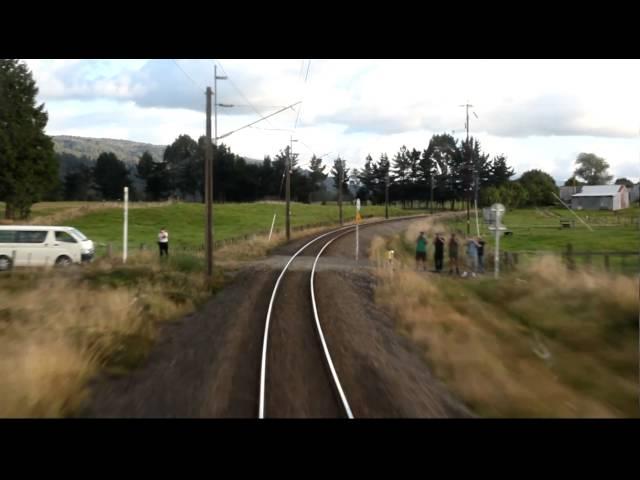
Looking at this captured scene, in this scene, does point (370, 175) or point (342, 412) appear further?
point (370, 175)

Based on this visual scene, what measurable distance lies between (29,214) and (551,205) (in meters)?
69.8

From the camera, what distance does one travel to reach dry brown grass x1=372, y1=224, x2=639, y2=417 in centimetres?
1083

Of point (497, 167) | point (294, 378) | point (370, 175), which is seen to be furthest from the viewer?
point (370, 175)

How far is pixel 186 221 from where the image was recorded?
70.1m

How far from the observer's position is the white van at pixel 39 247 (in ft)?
84.8

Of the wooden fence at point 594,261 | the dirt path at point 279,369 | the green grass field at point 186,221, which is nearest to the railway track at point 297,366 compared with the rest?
the dirt path at point 279,369

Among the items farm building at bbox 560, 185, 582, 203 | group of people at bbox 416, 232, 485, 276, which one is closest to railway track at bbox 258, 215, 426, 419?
group of people at bbox 416, 232, 485, 276

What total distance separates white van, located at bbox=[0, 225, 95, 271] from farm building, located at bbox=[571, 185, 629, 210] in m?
81.7

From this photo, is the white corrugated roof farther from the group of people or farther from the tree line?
the group of people

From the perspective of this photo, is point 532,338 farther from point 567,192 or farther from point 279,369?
point 567,192
